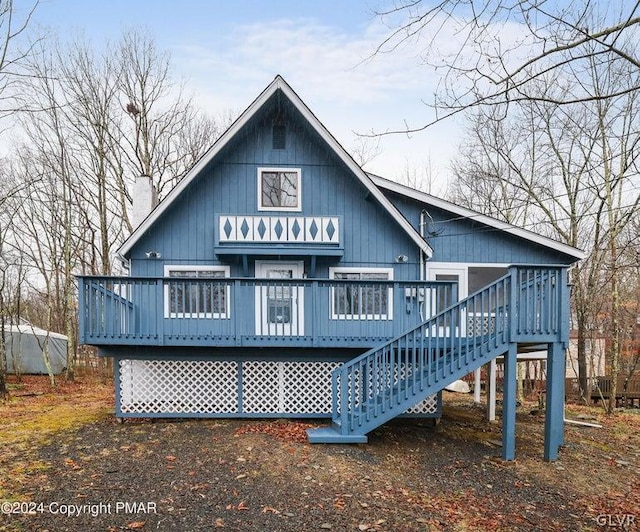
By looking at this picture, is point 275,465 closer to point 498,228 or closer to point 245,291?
point 245,291

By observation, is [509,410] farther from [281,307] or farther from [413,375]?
[281,307]

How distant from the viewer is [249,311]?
1002cm

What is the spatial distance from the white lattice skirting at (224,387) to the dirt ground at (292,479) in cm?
35

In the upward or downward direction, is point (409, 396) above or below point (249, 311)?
below

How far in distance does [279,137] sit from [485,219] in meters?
5.59

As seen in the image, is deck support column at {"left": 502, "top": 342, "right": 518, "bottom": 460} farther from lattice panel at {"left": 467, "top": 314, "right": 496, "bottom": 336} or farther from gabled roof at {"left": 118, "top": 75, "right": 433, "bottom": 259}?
gabled roof at {"left": 118, "top": 75, "right": 433, "bottom": 259}

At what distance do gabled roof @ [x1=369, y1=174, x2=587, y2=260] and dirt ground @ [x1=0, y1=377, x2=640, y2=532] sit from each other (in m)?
4.59

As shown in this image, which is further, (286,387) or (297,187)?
(297,187)

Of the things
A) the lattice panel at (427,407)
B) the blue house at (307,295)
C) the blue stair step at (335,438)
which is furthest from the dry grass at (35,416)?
the lattice panel at (427,407)

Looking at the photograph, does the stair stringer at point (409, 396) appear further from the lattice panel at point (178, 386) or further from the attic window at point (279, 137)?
the attic window at point (279, 137)

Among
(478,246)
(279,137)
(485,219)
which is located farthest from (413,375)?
(279,137)

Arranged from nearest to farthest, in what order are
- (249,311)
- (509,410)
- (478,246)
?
(509,410), (249,311), (478,246)

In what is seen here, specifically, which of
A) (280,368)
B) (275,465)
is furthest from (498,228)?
(275,465)

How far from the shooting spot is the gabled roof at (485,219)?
12133 mm
